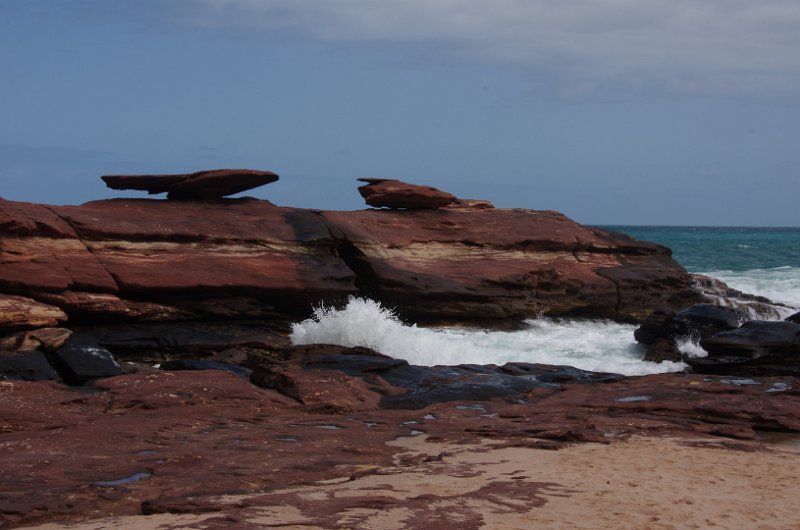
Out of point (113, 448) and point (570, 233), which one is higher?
point (570, 233)

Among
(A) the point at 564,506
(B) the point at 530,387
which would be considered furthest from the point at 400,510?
(B) the point at 530,387

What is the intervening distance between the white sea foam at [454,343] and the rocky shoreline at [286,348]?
23.8 inches

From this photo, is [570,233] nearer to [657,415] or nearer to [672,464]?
[657,415]

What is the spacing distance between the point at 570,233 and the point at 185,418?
16.6m

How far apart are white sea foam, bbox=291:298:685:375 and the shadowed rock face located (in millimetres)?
863

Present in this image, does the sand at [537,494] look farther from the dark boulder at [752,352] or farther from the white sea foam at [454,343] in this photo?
the white sea foam at [454,343]

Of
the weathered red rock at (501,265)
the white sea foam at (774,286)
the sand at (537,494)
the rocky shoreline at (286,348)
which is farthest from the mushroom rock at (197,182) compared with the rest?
the white sea foam at (774,286)

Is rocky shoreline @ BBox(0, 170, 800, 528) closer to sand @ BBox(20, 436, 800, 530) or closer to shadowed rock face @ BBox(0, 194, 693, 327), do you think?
shadowed rock face @ BBox(0, 194, 693, 327)

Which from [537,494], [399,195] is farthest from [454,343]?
[537,494]

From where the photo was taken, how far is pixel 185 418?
36.1 ft

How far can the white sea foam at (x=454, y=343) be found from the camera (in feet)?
62.0

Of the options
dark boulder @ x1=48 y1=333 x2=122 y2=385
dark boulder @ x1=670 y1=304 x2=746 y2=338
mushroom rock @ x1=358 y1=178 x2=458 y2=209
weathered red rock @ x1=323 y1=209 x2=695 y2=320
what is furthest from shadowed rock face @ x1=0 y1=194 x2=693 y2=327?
dark boulder @ x1=670 y1=304 x2=746 y2=338

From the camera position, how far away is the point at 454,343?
66.0ft

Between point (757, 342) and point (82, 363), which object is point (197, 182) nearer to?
point (82, 363)
